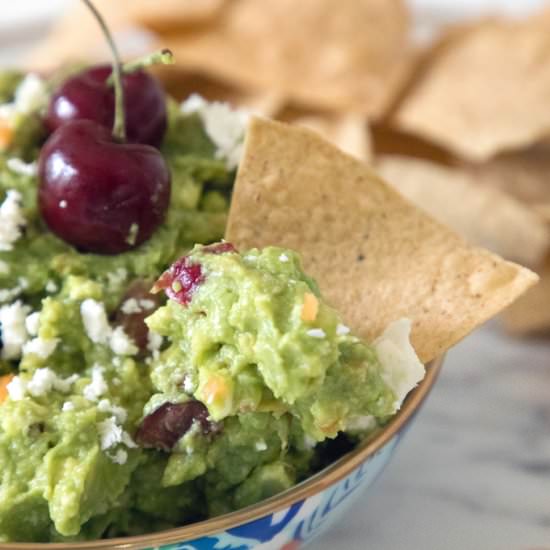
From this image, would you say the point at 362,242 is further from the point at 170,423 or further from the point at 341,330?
the point at 170,423

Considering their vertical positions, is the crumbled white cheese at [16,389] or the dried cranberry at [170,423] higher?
the dried cranberry at [170,423]

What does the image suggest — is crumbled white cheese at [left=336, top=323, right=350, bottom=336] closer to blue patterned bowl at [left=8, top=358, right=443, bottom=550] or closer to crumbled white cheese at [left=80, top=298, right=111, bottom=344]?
blue patterned bowl at [left=8, top=358, right=443, bottom=550]

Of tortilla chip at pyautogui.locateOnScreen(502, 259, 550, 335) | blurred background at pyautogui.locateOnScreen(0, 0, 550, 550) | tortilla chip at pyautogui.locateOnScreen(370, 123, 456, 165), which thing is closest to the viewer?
blurred background at pyautogui.locateOnScreen(0, 0, 550, 550)

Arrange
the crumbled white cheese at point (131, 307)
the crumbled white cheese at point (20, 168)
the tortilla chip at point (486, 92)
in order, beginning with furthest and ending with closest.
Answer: the tortilla chip at point (486, 92), the crumbled white cheese at point (20, 168), the crumbled white cheese at point (131, 307)

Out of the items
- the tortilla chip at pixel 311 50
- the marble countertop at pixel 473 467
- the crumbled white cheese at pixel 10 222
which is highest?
the crumbled white cheese at pixel 10 222

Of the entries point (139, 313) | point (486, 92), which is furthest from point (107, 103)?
point (486, 92)

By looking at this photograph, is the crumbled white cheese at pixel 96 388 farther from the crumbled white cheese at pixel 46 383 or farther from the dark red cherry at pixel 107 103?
the dark red cherry at pixel 107 103

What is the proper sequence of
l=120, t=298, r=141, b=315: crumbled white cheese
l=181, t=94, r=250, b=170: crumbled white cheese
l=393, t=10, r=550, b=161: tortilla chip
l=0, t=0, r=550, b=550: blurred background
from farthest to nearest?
l=393, t=10, r=550, b=161: tortilla chip < l=0, t=0, r=550, b=550: blurred background < l=181, t=94, r=250, b=170: crumbled white cheese < l=120, t=298, r=141, b=315: crumbled white cheese

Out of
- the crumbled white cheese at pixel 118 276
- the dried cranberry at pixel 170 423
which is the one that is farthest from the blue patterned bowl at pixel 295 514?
the crumbled white cheese at pixel 118 276

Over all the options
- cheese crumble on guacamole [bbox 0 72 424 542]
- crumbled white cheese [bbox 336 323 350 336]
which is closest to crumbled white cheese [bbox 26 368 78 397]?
cheese crumble on guacamole [bbox 0 72 424 542]

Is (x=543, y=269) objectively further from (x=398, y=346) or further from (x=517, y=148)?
(x=398, y=346)
